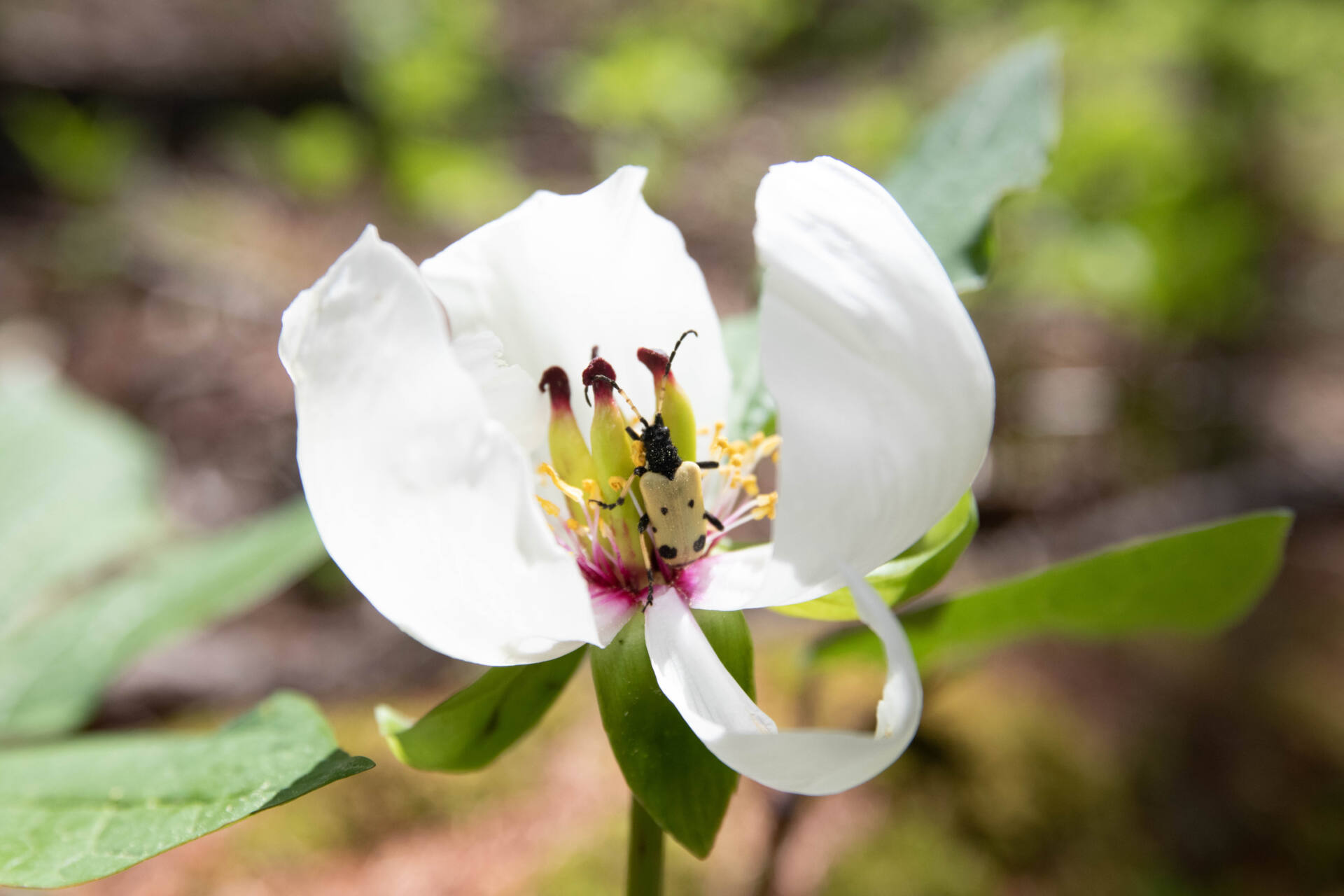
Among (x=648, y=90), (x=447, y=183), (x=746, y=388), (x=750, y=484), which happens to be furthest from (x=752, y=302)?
(x=648, y=90)

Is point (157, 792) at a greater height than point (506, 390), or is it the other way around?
point (506, 390)

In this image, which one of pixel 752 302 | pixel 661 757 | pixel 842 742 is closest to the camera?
pixel 842 742

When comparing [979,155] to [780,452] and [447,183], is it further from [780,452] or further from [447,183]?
[447,183]

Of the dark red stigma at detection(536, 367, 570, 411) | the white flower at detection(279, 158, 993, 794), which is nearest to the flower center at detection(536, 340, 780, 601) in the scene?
the dark red stigma at detection(536, 367, 570, 411)

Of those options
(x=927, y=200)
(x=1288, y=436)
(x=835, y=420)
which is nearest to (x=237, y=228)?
(x=927, y=200)

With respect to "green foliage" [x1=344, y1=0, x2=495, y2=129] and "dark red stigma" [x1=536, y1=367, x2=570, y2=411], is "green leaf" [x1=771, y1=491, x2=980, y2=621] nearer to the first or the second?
"dark red stigma" [x1=536, y1=367, x2=570, y2=411]

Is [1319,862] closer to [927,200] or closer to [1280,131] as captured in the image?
[927,200]

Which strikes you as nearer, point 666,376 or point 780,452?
point 780,452

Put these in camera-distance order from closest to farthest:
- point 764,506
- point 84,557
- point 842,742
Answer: point 842,742 < point 764,506 < point 84,557

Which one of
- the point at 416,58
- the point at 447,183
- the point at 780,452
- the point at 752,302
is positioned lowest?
the point at 447,183
